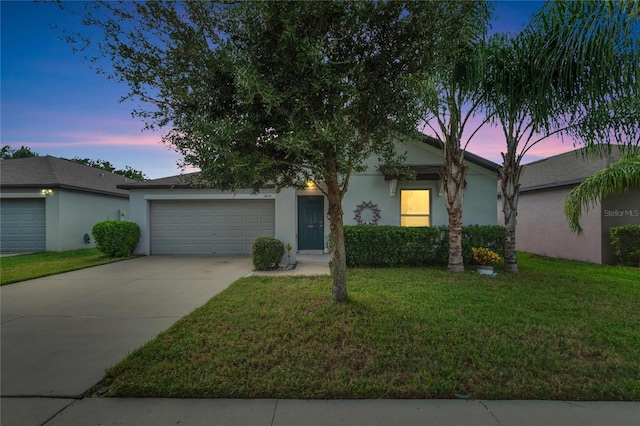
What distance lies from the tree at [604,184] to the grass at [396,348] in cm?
382

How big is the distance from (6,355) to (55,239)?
11515 millimetres

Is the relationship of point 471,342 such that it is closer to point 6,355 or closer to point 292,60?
point 292,60

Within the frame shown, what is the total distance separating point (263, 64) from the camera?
3721mm

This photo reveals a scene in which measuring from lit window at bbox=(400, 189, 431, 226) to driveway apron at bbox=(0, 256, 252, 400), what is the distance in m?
5.71

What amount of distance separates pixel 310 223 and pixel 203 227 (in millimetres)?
4099

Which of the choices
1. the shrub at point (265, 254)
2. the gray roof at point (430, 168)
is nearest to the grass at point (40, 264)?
the gray roof at point (430, 168)

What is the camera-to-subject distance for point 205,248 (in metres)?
11.4

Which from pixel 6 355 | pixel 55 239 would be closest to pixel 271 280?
pixel 6 355

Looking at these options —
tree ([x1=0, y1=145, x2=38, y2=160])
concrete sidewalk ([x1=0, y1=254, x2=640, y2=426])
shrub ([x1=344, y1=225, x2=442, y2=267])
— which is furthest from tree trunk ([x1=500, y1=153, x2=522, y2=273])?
tree ([x1=0, y1=145, x2=38, y2=160])

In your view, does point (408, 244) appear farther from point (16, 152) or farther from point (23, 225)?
point (16, 152)

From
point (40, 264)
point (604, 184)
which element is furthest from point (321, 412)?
point (40, 264)

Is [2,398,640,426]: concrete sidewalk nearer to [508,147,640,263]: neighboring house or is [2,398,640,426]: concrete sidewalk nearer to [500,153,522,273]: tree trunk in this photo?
[500,153,522,273]: tree trunk

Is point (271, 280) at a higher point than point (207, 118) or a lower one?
lower

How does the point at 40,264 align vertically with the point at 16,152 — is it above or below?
below
